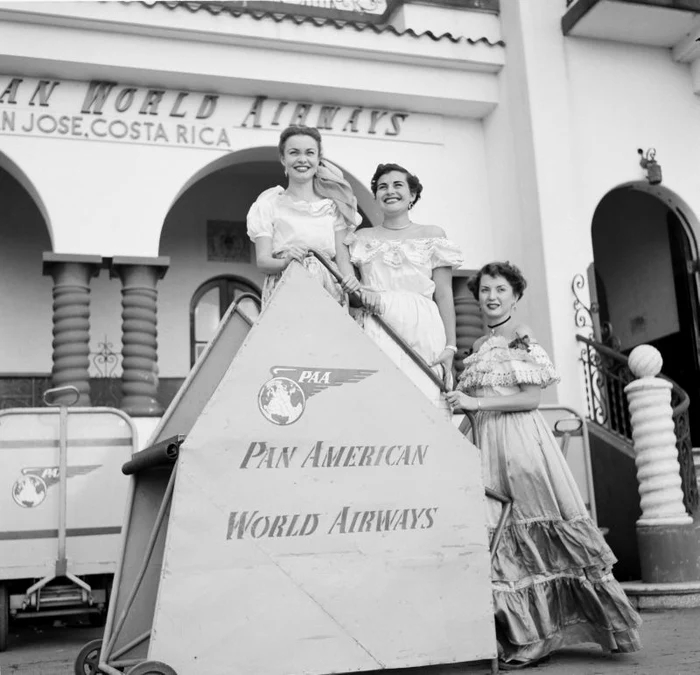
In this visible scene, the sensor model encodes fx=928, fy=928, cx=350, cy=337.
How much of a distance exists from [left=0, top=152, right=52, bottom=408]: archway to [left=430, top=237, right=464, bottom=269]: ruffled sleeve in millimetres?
6881

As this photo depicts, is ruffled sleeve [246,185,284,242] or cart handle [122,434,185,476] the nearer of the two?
cart handle [122,434,185,476]

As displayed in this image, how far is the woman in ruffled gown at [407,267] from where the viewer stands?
4680mm

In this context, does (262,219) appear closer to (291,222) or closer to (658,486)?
(291,222)

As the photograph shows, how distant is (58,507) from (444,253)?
A: 10.1ft

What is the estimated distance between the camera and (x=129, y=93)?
9211mm

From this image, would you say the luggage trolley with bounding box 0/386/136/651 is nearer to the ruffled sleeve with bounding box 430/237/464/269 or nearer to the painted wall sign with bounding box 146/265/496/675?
the ruffled sleeve with bounding box 430/237/464/269

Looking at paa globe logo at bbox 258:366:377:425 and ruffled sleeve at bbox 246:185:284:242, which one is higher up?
ruffled sleeve at bbox 246:185:284:242

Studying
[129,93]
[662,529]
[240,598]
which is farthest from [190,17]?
[240,598]

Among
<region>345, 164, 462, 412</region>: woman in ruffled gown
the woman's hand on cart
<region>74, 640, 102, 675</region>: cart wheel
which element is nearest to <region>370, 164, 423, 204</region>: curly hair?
<region>345, 164, 462, 412</region>: woman in ruffled gown

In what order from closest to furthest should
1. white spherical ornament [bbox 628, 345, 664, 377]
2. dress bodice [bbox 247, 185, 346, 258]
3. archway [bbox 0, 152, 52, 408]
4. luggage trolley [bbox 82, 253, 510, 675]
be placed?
1. luggage trolley [bbox 82, 253, 510, 675]
2. dress bodice [bbox 247, 185, 346, 258]
3. white spherical ornament [bbox 628, 345, 664, 377]
4. archway [bbox 0, 152, 52, 408]

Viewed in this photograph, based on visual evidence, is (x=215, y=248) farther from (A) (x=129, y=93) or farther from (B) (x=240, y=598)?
A: (B) (x=240, y=598)

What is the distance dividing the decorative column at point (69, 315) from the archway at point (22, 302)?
1854mm

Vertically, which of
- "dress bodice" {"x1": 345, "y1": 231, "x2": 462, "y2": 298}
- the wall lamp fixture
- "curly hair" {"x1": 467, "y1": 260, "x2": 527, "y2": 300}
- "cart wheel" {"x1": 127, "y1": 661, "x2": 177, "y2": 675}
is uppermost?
the wall lamp fixture

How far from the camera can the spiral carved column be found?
7.28m
